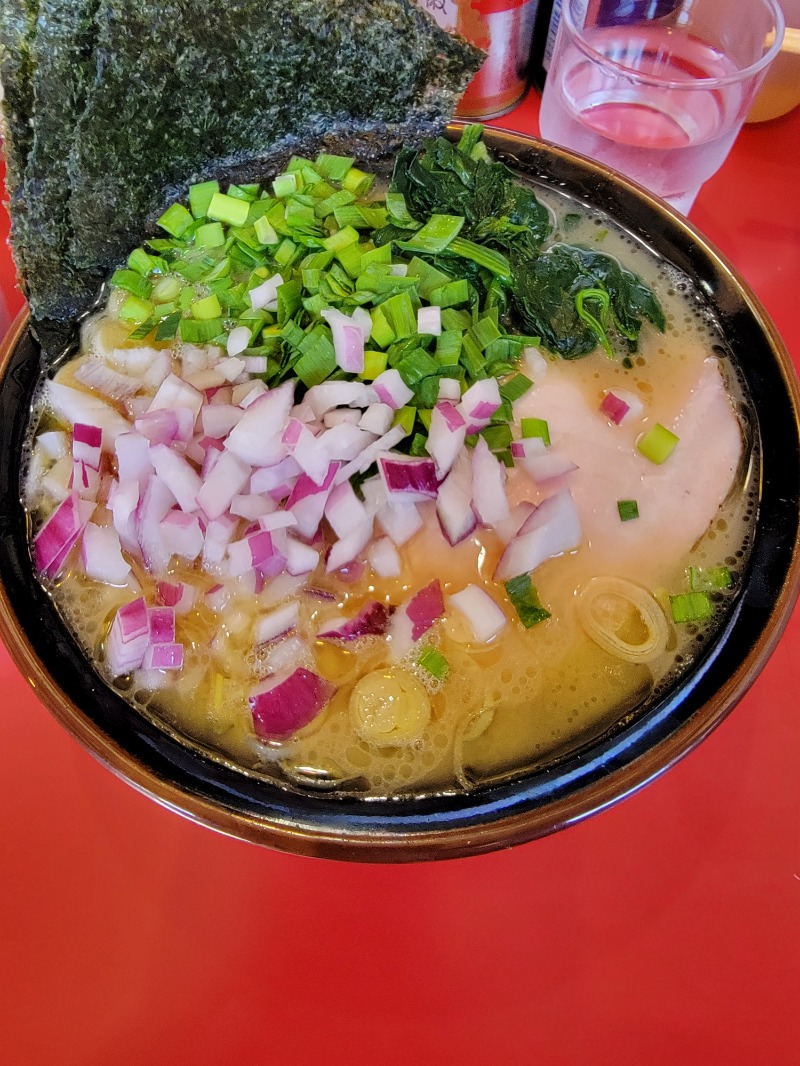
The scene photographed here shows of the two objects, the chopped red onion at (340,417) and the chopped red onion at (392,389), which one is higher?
the chopped red onion at (392,389)

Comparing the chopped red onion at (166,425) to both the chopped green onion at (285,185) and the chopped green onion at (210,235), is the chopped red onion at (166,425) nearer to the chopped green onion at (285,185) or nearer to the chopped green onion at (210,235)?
the chopped green onion at (210,235)

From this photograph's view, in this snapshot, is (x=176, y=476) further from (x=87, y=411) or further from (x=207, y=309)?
(x=207, y=309)

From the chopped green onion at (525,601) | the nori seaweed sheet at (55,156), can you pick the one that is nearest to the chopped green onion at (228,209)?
the nori seaweed sheet at (55,156)

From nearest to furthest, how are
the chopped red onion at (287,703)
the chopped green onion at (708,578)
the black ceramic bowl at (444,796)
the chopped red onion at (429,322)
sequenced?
the black ceramic bowl at (444,796) < the chopped red onion at (287,703) < the chopped green onion at (708,578) < the chopped red onion at (429,322)

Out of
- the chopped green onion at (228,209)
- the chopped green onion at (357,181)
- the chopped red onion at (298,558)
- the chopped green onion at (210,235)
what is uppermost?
the chopped green onion at (357,181)

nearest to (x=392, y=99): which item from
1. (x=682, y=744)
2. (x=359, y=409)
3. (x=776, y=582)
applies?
(x=359, y=409)

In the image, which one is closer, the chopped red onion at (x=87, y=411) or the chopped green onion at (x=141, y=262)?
the chopped red onion at (x=87, y=411)
